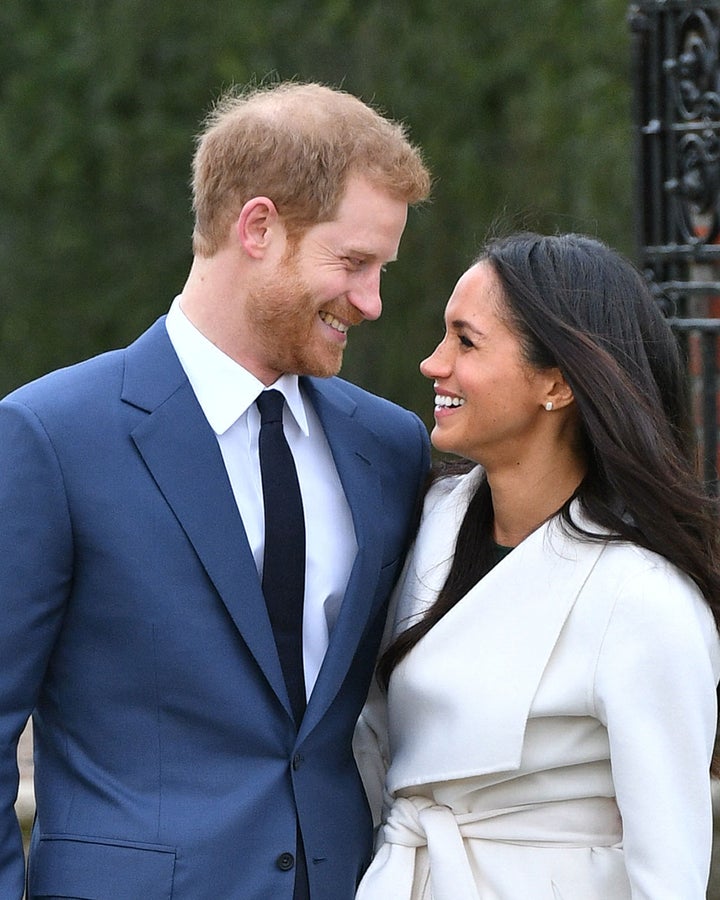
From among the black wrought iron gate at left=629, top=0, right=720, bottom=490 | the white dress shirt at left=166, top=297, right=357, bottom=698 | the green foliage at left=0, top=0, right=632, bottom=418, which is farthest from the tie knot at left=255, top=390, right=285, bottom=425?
the green foliage at left=0, top=0, right=632, bottom=418

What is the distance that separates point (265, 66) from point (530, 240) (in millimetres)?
7109

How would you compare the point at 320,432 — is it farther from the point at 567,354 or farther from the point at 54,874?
the point at 54,874

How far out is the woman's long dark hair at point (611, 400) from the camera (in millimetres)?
2645

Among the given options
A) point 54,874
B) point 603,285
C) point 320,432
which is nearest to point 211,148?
point 320,432

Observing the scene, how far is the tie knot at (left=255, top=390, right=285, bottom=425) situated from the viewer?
2.69 m

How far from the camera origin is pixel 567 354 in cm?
268

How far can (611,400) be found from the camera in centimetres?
267

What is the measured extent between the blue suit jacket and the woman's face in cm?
41

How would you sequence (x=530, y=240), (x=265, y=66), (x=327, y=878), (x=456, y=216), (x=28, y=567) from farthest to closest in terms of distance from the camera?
(x=456, y=216)
(x=265, y=66)
(x=530, y=240)
(x=327, y=878)
(x=28, y=567)

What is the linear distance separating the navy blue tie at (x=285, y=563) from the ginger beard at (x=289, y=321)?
0.14m

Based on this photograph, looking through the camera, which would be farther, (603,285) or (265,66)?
(265,66)

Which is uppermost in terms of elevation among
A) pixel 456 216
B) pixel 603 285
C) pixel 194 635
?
pixel 603 285

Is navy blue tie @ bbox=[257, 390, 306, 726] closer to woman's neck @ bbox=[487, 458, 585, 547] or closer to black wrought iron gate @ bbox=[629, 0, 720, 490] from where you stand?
woman's neck @ bbox=[487, 458, 585, 547]

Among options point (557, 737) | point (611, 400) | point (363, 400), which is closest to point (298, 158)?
point (363, 400)
